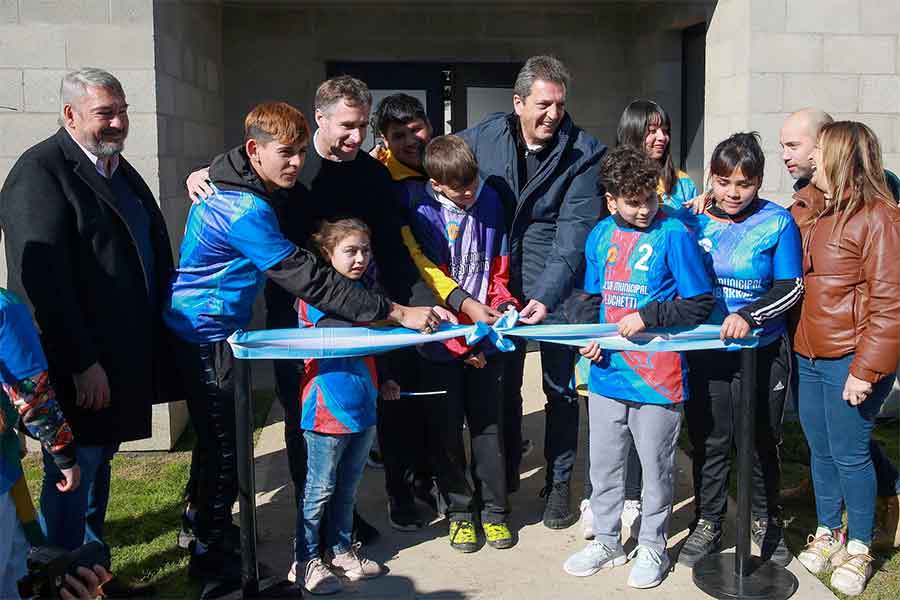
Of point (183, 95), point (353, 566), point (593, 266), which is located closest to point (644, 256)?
point (593, 266)

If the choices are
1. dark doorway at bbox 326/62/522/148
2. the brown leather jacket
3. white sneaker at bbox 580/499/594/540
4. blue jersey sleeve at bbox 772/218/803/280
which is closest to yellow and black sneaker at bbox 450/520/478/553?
white sneaker at bbox 580/499/594/540

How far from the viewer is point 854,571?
152 inches

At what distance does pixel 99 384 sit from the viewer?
3.45 metres

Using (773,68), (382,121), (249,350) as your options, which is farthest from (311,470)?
(773,68)

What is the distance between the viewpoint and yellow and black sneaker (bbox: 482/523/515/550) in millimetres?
4207

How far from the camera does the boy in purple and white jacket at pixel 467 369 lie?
4.07m

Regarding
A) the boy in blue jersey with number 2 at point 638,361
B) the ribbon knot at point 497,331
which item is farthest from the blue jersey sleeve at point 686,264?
the ribbon knot at point 497,331

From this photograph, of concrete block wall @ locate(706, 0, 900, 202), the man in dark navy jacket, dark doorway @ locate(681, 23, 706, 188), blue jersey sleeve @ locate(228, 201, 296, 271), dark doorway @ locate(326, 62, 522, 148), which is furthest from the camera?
dark doorway @ locate(326, 62, 522, 148)

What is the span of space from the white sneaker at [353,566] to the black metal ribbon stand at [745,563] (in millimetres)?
1357

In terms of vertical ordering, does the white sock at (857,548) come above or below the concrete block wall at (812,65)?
below

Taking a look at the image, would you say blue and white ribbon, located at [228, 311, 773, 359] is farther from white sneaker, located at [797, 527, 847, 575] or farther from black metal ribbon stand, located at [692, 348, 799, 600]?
white sneaker, located at [797, 527, 847, 575]

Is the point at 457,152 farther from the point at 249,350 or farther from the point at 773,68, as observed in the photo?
the point at 773,68

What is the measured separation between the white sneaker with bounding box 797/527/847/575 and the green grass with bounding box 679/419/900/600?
0.18 feet

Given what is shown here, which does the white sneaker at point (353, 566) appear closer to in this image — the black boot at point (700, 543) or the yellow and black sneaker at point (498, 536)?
the yellow and black sneaker at point (498, 536)
